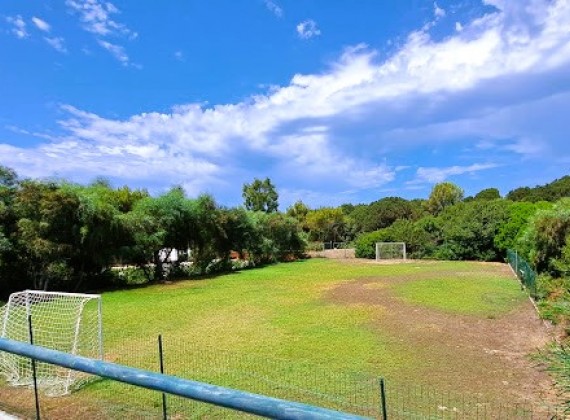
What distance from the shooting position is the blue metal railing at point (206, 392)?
125 cm

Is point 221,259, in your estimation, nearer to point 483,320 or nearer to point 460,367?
point 483,320

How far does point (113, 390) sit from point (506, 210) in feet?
104

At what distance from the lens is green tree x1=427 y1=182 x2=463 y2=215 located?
60469mm

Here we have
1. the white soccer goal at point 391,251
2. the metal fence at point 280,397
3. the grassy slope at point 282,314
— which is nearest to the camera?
the metal fence at point 280,397

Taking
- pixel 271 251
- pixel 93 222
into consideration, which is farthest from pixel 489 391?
pixel 271 251

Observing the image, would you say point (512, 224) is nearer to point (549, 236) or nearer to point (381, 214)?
point (549, 236)

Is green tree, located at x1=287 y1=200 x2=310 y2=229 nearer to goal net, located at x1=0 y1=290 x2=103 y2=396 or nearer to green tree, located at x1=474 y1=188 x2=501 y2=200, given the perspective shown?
green tree, located at x1=474 y1=188 x2=501 y2=200

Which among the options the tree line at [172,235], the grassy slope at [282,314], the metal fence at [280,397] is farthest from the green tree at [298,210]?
the metal fence at [280,397]

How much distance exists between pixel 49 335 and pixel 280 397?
5.66 m

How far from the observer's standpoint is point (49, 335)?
9023 mm

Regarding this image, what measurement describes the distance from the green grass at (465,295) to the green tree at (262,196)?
29.4 metres

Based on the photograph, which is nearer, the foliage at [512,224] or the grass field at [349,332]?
the grass field at [349,332]

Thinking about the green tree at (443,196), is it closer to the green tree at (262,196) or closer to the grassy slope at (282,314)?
the green tree at (262,196)

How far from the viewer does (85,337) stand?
936cm
